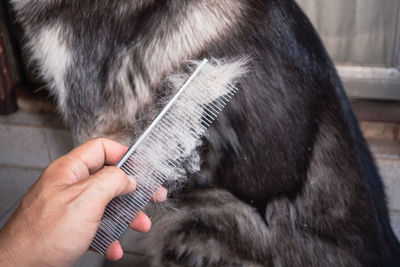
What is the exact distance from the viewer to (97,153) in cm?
64

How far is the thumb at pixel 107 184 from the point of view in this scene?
519 mm

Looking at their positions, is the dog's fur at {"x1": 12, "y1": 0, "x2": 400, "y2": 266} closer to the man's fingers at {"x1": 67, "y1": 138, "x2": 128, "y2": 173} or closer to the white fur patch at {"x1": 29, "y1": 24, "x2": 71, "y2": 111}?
the white fur patch at {"x1": 29, "y1": 24, "x2": 71, "y2": 111}

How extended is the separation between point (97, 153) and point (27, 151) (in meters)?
1.25

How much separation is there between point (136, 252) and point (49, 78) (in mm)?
649

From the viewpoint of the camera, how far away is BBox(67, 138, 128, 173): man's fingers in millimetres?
619

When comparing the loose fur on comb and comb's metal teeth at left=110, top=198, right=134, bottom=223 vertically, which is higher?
the loose fur on comb

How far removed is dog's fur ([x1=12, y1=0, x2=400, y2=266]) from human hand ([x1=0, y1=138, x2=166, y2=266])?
25 centimetres

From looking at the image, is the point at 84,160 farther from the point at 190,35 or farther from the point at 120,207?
the point at 190,35

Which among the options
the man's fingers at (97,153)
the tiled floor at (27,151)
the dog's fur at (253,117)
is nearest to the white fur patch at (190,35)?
the dog's fur at (253,117)

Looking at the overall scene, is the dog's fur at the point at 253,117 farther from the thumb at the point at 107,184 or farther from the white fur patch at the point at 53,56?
the thumb at the point at 107,184

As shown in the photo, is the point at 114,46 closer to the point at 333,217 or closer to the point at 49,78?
the point at 49,78

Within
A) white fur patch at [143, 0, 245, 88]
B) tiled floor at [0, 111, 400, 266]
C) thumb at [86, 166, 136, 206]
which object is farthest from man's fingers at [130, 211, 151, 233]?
tiled floor at [0, 111, 400, 266]

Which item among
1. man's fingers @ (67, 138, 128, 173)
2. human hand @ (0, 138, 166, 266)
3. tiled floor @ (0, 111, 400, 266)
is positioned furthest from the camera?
tiled floor @ (0, 111, 400, 266)

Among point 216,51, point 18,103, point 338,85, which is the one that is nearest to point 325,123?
point 338,85
